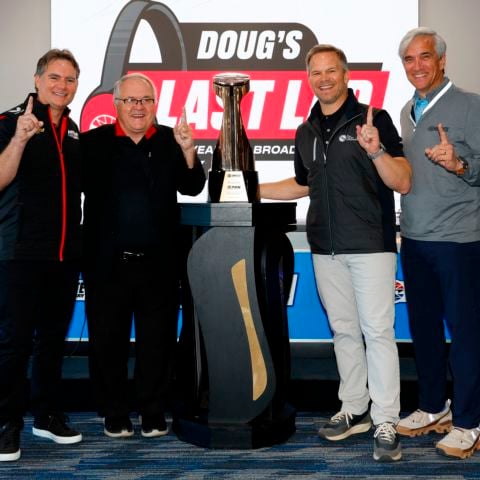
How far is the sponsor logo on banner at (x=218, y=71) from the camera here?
397 cm

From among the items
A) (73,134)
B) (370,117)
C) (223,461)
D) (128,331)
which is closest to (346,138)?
(370,117)

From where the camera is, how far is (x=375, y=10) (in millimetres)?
3918

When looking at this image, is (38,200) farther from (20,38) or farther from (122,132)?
(20,38)

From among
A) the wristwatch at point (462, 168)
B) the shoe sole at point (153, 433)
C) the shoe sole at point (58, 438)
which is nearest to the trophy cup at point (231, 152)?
the wristwatch at point (462, 168)

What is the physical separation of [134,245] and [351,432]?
3.95ft

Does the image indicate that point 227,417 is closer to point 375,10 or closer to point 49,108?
point 49,108

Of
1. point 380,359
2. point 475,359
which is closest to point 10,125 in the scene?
point 380,359

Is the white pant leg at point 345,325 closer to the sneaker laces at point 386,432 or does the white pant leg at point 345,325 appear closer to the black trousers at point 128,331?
the sneaker laces at point 386,432

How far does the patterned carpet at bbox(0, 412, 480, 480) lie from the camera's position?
2344mm

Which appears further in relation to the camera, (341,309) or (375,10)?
(375,10)

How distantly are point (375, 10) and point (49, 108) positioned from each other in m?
2.21

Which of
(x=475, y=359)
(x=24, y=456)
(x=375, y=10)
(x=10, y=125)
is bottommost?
(x=24, y=456)

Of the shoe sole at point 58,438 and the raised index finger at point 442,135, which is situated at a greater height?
the raised index finger at point 442,135

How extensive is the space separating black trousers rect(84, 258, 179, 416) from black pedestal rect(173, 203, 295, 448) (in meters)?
0.18
